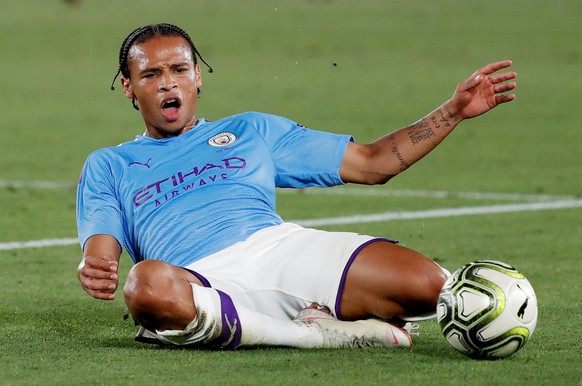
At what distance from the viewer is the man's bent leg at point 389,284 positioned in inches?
246

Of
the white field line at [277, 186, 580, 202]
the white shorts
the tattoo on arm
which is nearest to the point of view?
the white shorts

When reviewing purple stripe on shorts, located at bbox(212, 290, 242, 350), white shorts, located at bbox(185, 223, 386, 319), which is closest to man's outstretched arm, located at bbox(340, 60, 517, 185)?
white shorts, located at bbox(185, 223, 386, 319)

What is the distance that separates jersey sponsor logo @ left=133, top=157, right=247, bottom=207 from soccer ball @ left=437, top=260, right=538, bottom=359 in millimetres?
1278

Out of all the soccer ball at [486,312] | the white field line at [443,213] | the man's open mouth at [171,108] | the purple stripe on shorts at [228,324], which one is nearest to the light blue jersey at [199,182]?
the man's open mouth at [171,108]

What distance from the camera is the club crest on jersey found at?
22.8 ft

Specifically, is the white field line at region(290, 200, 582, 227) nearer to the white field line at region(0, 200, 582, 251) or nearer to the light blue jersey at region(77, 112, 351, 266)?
the white field line at region(0, 200, 582, 251)

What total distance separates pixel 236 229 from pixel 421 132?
0.98 m

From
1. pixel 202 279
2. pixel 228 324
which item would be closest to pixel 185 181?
pixel 202 279

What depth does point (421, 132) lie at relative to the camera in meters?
6.73

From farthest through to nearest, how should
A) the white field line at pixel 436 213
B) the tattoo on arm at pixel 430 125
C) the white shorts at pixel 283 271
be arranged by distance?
the white field line at pixel 436 213 < the tattoo on arm at pixel 430 125 < the white shorts at pixel 283 271

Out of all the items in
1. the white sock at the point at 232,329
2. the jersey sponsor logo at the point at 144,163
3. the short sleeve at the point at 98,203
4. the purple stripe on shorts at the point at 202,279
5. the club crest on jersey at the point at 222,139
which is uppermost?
the club crest on jersey at the point at 222,139

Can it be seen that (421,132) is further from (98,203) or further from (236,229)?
(98,203)

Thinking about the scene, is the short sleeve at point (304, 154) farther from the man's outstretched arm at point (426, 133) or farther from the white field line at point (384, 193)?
the white field line at point (384, 193)

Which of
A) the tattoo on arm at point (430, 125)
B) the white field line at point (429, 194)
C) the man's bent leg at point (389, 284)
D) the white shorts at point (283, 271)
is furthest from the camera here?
the white field line at point (429, 194)
